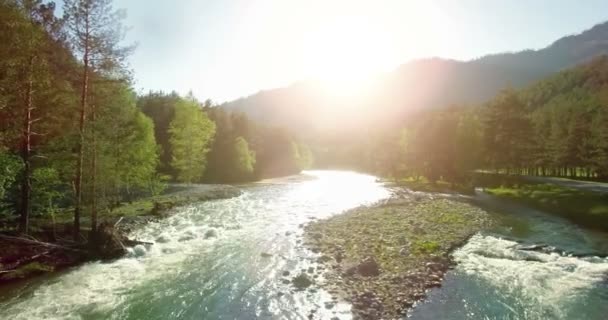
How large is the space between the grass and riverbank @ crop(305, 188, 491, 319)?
374 inches

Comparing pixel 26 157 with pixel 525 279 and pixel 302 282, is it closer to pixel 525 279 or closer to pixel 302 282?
pixel 302 282

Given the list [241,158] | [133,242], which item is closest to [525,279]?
[133,242]

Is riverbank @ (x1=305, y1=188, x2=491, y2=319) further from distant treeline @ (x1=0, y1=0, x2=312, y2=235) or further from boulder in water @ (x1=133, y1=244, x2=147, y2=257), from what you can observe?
distant treeline @ (x1=0, y1=0, x2=312, y2=235)

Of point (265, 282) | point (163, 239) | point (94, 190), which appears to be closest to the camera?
point (265, 282)

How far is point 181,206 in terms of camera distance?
137ft

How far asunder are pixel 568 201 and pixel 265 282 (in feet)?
134

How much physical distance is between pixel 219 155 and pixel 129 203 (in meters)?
53.1

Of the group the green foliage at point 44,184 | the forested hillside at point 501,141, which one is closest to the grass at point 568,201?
the forested hillside at point 501,141

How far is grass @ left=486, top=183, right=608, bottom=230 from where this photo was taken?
1438 inches

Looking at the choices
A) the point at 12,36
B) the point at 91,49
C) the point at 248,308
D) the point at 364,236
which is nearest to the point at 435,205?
the point at 364,236

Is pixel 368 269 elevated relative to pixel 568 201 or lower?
lower

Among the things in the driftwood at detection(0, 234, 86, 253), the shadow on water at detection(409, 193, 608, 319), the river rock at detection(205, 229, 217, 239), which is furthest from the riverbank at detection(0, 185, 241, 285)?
the shadow on water at detection(409, 193, 608, 319)

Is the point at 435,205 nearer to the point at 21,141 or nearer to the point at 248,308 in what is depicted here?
the point at 248,308

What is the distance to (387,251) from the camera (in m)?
23.1
